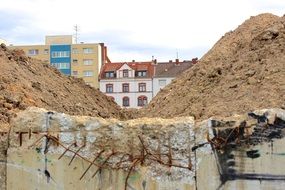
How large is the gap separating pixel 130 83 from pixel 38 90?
197 ft

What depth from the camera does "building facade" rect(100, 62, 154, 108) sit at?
67562 millimetres

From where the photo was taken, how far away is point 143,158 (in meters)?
4.98

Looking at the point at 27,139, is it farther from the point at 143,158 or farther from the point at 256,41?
the point at 256,41

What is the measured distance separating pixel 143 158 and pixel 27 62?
5.06 m

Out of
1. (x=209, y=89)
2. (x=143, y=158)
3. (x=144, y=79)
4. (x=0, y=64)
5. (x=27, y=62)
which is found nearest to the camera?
(x=143, y=158)

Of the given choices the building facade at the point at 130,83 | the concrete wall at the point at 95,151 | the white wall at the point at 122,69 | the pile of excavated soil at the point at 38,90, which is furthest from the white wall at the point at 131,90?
the concrete wall at the point at 95,151

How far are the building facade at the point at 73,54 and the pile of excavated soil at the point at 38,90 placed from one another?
6189 cm

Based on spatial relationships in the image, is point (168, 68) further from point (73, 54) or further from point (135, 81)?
point (73, 54)

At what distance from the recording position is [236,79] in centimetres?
688

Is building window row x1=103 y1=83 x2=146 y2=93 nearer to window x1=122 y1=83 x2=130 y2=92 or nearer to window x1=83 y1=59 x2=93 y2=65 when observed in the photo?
window x1=122 y1=83 x2=130 y2=92

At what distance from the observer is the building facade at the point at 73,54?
73438 millimetres

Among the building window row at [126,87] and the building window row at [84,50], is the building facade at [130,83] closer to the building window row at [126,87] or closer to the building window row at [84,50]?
the building window row at [126,87]

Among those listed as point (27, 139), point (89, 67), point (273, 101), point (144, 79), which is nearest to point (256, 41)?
point (273, 101)

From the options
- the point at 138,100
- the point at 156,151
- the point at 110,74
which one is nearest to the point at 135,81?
the point at 138,100
